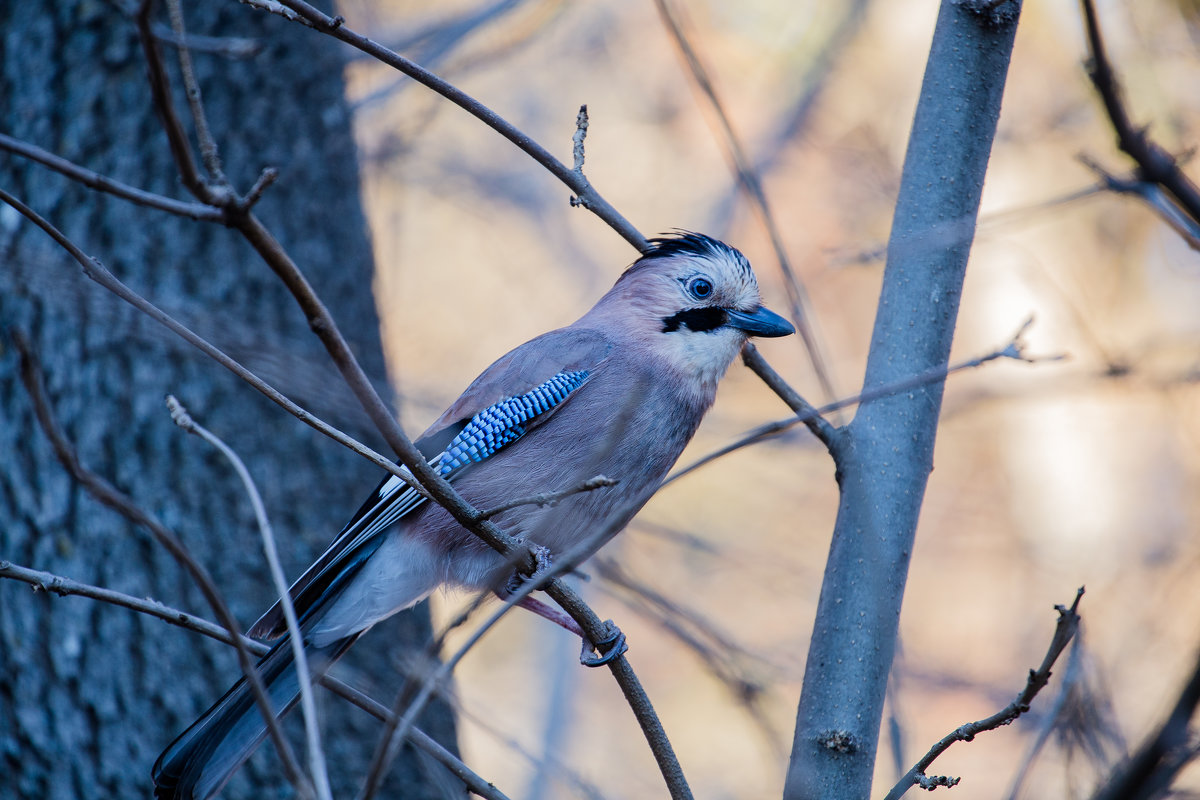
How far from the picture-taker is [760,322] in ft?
9.86

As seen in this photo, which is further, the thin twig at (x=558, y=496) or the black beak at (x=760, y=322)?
the black beak at (x=760, y=322)

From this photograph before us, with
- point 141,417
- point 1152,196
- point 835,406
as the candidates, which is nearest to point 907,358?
point 835,406

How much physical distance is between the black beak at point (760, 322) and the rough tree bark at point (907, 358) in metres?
0.62

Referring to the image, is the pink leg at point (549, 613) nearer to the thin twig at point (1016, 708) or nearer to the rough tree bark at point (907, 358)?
the rough tree bark at point (907, 358)

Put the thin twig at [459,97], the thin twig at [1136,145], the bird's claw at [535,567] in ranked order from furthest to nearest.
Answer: the bird's claw at [535,567] → the thin twig at [459,97] → the thin twig at [1136,145]

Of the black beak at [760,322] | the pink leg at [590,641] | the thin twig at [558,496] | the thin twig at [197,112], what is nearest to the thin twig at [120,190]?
the thin twig at [197,112]

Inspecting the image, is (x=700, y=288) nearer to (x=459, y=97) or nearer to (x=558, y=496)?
(x=459, y=97)

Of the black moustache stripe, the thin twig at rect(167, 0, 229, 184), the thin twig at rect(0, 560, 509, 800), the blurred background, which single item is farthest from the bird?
the blurred background

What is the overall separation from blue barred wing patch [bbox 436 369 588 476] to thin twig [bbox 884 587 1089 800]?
57.5 inches

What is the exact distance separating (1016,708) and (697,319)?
1680 mm

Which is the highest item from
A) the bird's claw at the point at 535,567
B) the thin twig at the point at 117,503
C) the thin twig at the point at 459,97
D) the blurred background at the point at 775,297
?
the blurred background at the point at 775,297

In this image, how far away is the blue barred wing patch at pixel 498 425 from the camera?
9.59ft

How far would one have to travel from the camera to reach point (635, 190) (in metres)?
8.71

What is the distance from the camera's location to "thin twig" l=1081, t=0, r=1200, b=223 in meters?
1.09
